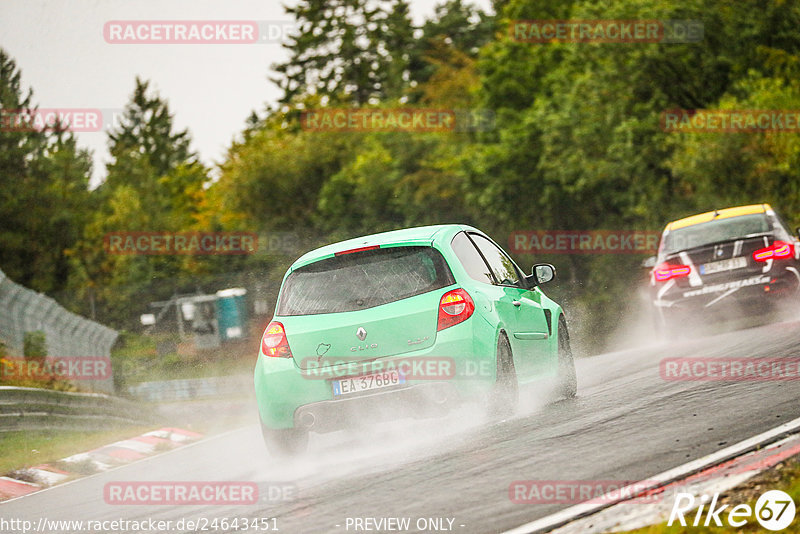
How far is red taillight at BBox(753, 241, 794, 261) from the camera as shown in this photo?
15.1 metres

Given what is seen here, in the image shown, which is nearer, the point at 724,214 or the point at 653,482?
the point at 653,482

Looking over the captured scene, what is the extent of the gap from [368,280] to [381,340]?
1.66 ft

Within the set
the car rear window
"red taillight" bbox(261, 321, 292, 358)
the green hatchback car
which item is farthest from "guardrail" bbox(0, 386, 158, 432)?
the car rear window

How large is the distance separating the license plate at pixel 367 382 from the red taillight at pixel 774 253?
7919 millimetres

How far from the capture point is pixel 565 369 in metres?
11.2

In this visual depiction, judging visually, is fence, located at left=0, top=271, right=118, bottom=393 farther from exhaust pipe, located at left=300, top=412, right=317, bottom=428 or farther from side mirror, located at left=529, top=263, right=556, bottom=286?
exhaust pipe, located at left=300, top=412, right=317, bottom=428

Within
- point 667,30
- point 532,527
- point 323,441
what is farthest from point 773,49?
point 532,527

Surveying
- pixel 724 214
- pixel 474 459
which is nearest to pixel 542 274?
pixel 474 459

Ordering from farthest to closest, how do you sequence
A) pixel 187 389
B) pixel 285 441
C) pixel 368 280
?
pixel 187 389 → pixel 285 441 → pixel 368 280

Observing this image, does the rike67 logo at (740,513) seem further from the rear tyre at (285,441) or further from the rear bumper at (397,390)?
the rear tyre at (285,441)

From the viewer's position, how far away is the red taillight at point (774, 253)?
49.4ft

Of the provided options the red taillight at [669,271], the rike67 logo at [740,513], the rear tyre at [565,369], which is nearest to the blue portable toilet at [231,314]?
the red taillight at [669,271]

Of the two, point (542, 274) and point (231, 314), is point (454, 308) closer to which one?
point (542, 274)

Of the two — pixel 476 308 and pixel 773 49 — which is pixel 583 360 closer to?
pixel 476 308
